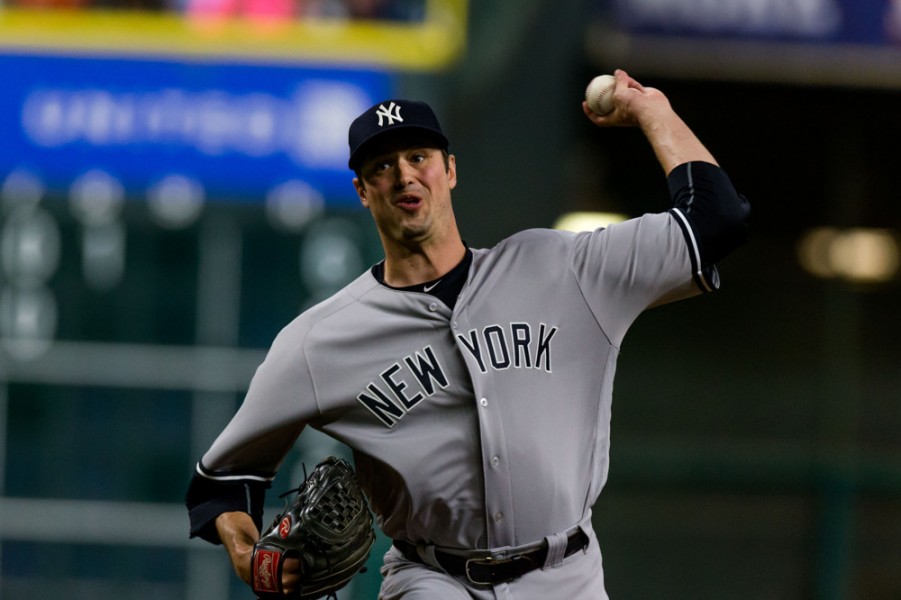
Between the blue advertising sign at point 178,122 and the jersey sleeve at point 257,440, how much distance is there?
4.90 metres

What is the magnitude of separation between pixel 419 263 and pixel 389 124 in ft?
0.95

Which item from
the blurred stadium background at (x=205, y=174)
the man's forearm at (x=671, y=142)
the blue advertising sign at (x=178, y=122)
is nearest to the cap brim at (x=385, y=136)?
the man's forearm at (x=671, y=142)

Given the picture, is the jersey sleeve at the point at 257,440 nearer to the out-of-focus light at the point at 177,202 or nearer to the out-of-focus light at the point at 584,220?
the out-of-focus light at the point at 177,202

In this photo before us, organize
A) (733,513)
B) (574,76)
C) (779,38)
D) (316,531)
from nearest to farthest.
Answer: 1. (316,531)
2. (779,38)
3. (574,76)
4. (733,513)

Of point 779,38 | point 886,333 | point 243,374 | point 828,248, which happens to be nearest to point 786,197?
point 828,248

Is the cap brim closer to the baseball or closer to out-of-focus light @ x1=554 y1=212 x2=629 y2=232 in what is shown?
the baseball

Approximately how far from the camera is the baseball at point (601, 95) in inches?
120

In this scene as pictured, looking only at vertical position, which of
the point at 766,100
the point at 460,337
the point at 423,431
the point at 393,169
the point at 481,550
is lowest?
the point at 481,550

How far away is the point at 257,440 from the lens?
310 cm

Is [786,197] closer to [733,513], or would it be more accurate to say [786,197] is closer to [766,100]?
[766,100]

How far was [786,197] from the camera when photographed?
9148 millimetres

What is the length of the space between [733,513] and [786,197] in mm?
1921

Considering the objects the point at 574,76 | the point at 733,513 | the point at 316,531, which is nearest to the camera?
the point at 316,531

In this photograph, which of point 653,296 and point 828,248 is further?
point 828,248
